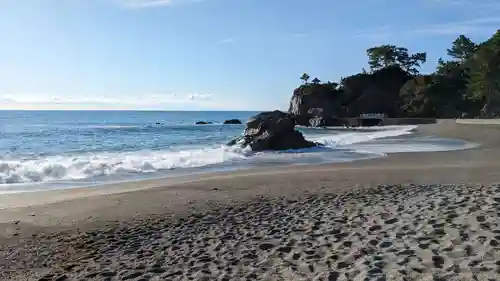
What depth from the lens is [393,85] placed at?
102125mm

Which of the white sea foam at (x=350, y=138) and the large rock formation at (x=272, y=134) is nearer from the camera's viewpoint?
the large rock formation at (x=272, y=134)

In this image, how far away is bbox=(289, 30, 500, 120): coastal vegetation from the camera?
222ft

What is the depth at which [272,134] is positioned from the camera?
28453 millimetres

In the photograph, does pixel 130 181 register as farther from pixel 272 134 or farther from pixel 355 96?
pixel 355 96

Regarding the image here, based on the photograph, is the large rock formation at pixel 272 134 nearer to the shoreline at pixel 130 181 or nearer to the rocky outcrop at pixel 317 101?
the shoreline at pixel 130 181

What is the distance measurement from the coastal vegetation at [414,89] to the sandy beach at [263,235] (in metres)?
65.1

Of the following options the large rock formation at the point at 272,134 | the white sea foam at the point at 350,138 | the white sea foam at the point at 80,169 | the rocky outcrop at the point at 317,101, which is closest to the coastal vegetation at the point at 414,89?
the rocky outcrop at the point at 317,101

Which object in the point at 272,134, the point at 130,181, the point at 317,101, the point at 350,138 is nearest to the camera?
the point at 130,181

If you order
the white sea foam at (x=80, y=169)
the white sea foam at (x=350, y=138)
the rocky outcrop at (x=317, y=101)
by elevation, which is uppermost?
the rocky outcrop at (x=317, y=101)

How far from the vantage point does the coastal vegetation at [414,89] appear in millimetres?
67750

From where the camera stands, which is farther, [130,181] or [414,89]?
[414,89]

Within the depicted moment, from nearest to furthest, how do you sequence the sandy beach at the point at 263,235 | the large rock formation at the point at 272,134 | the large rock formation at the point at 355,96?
the sandy beach at the point at 263,235 < the large rock formation at the point at 272,134 < the large rock formation at the point at 355,96

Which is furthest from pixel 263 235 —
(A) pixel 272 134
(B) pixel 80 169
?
(A) pixel 272 134

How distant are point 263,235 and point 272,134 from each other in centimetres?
2216
